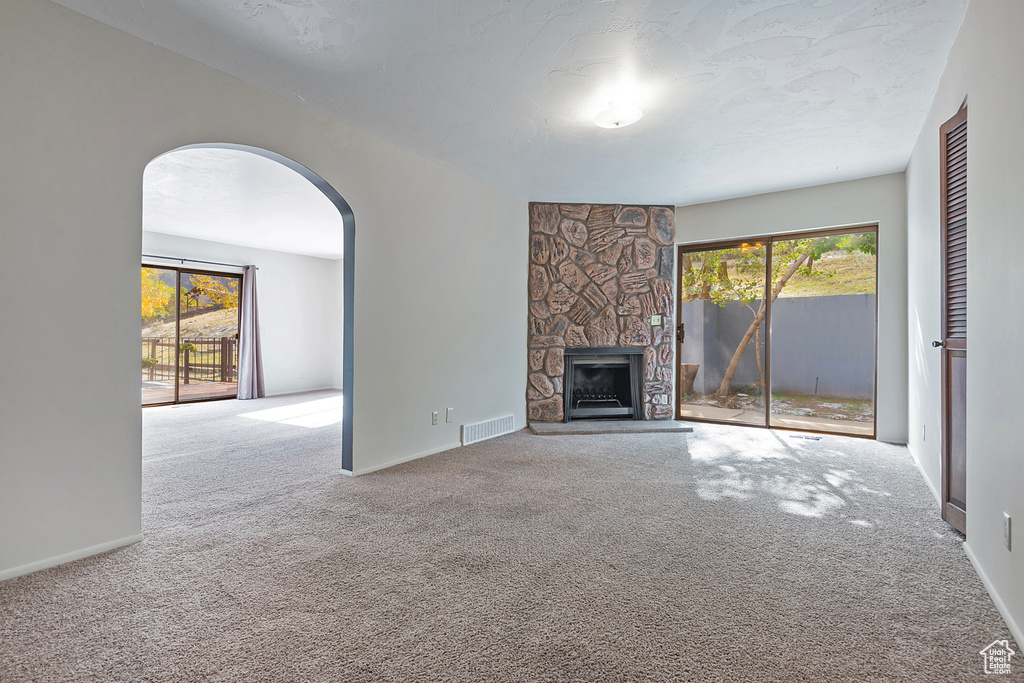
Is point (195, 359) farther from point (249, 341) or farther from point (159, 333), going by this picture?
point (249, 341)

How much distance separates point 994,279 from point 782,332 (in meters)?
3.60

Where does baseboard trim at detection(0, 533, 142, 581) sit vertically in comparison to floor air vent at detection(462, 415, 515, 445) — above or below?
below

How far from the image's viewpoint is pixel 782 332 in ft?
17.4

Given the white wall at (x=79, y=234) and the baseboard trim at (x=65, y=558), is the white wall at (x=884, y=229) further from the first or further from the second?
the baseboard trim at (x=65, y=558)

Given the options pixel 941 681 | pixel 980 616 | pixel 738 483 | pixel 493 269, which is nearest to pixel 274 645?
pixel 941 681

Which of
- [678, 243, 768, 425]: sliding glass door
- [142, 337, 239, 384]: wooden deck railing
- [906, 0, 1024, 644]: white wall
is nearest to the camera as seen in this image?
[906, 0, 1024, 644]: white wall

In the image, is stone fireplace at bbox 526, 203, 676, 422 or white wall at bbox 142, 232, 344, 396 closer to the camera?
stone fireplace at bbox 526, 203, 676, 422

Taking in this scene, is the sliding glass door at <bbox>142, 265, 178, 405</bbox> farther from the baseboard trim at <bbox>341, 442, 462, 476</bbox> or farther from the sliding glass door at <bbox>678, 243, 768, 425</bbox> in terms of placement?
the sliding glass door at <bbox>678, 243, 768, 425</bbox>

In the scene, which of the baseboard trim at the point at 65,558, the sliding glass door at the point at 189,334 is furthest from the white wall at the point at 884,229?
the sliding glass door at the point at 189,334

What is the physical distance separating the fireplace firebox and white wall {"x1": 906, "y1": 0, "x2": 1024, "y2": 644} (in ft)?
11.2

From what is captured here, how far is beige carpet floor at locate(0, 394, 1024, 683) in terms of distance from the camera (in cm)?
152

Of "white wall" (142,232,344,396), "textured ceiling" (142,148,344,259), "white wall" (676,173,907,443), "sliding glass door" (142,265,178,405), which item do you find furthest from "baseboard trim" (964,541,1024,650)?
"sliding glass door" (142,265,178,405)

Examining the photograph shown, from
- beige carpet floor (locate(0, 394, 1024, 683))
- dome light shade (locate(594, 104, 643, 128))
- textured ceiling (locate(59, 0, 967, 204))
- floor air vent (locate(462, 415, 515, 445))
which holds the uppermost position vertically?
textured ceiling (locate(59, 0, 967, 204))

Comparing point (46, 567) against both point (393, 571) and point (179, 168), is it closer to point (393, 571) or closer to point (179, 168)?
point (393, 571)
